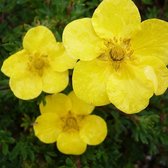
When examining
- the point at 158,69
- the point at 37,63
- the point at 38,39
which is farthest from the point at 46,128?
the point at 158,69

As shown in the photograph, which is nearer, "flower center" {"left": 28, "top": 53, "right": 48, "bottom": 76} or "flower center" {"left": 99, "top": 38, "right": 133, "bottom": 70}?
"flower center" {"left": 99, "top": 38, "right": 133, "bottom": 70}

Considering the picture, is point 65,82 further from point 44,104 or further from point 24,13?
point 24,13

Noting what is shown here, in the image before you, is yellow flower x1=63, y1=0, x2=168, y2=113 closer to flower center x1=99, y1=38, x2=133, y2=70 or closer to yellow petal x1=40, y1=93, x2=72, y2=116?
flower center x1=99, y1=38, x2=133, y2=70

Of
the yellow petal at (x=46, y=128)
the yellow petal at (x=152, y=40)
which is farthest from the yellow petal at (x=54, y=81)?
the yellow petal at (x=152, y=40)

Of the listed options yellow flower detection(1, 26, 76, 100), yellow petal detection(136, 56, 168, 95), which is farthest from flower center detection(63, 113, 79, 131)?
yellow petal detection(136, 56, 168, 95)

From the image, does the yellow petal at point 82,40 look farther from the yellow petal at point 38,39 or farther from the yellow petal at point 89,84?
the yellow petal at point 38,39
